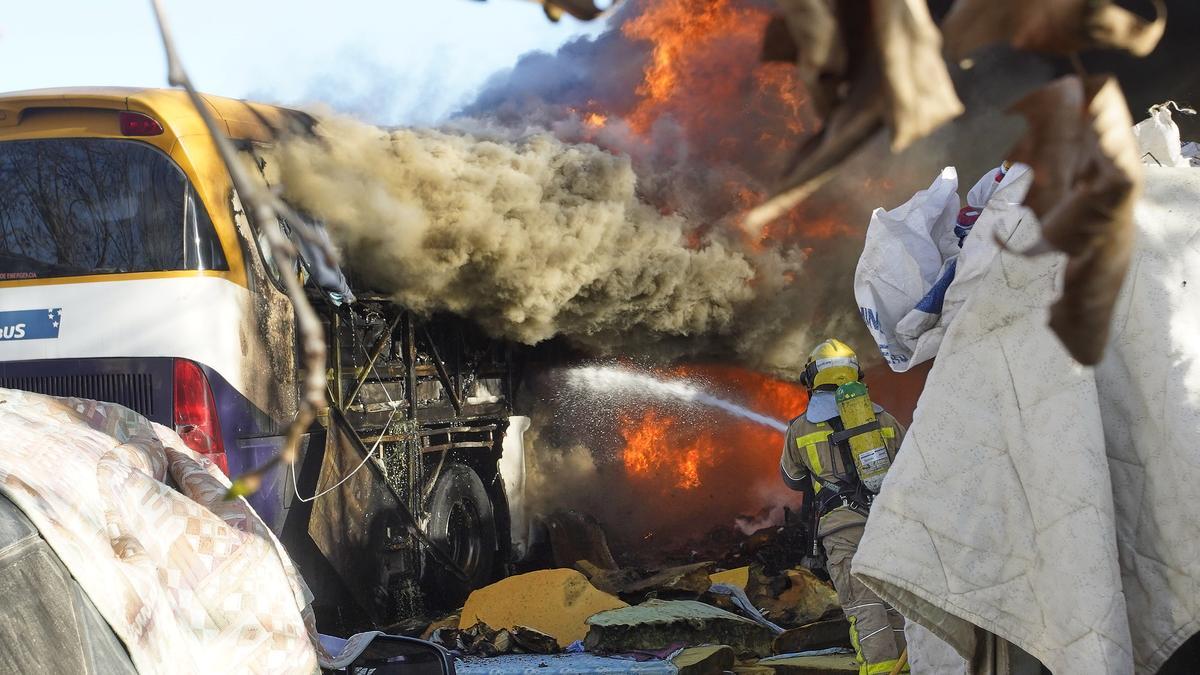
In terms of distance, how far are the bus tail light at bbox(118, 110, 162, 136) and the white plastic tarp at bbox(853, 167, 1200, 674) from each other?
14.8 feet

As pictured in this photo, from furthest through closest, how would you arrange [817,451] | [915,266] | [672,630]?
1. [672,630]
2. [817,451]
3. [915,266]

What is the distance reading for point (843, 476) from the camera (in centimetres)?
645

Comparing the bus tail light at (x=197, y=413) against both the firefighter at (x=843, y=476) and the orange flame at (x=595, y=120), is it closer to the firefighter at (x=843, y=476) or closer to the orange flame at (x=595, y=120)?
the firefighter at (x=843, y=476)

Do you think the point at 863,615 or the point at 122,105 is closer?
the point at 122,105

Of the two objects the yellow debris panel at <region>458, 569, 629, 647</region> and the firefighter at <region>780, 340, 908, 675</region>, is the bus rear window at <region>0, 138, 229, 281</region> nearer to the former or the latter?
the yellow debris panel at <region>458, 569, 629, 647</region>

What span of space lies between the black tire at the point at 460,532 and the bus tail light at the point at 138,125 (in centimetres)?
350

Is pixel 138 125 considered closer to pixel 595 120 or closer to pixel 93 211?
pixel 93 211

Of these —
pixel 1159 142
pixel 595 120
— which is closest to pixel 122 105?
pixel 1159 142

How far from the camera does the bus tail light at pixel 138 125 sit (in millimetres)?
5934

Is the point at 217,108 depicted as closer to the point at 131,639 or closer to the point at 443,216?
the point at 443,216

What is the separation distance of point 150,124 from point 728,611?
4.96 metres

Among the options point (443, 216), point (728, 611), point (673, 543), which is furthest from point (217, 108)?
point (673, 543)

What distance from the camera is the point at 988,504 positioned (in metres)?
2.92

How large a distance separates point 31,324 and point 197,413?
99cm
